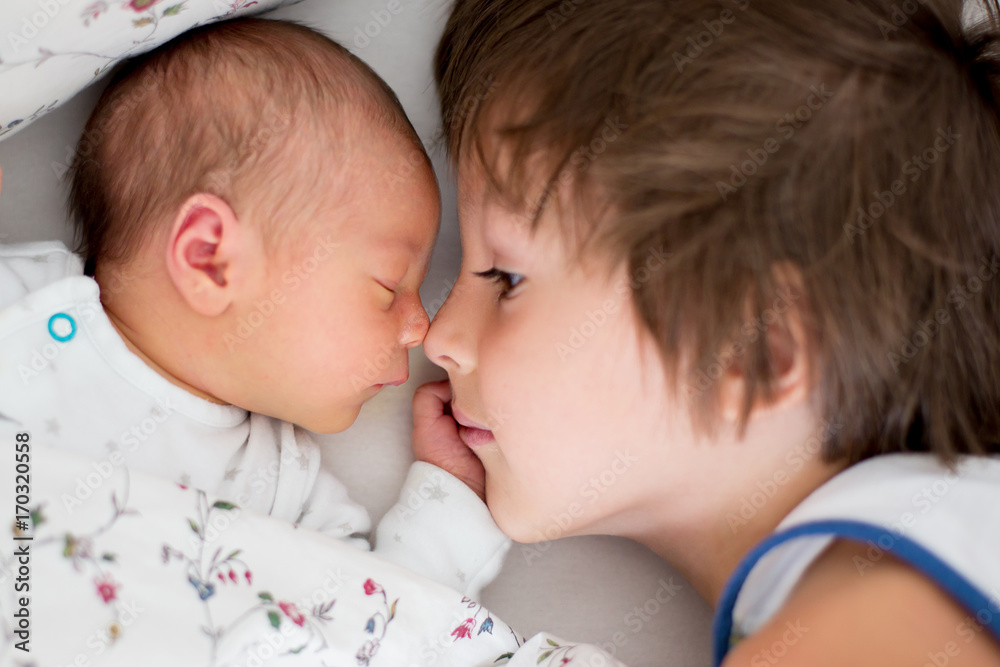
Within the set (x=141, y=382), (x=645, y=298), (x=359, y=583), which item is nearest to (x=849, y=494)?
(x=645, y=298)

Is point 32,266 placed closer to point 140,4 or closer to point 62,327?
point 62,327

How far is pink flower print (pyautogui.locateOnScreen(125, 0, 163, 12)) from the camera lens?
3.34 feet

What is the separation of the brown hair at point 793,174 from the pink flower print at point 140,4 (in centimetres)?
50

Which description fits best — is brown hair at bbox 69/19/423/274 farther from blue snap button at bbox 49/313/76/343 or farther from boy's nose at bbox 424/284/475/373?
boy's nose at bbox 424/284/475/373

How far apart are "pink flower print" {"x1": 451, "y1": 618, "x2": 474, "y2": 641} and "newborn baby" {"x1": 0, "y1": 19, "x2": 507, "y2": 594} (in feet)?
0.44

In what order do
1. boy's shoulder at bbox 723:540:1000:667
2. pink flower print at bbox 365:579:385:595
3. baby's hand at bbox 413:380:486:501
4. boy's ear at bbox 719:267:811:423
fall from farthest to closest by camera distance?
baby's hand at bbox 413:380:486:501 < pink flower print at bbox 365:579:385:595 < boy's ear at bbox 719:267:811:423 < boy's shoulder at bbox 723:540:1000:667

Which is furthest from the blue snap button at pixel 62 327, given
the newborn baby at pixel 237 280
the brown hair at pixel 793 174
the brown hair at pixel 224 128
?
the brown hair at pixel 793 174

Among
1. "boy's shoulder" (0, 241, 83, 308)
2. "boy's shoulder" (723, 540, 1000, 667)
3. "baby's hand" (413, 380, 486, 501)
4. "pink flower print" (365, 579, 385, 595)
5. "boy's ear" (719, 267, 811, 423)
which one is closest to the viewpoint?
"boy's shoulder" (723, 540, 1000, 667)

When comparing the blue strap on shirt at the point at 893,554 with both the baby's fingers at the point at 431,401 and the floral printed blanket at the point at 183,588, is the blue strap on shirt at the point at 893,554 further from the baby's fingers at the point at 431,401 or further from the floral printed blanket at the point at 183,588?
the baby's fingers at the point at 431,401

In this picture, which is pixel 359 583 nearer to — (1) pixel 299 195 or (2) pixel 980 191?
Answer: (1) pixel 299 195

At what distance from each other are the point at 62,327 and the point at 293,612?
49 centimetres

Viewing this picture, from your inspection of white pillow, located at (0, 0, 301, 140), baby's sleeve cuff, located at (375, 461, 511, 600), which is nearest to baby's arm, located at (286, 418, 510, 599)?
baby's sleeve cuff, located at (375, 461, 511, 600)

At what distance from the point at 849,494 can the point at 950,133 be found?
427 mm

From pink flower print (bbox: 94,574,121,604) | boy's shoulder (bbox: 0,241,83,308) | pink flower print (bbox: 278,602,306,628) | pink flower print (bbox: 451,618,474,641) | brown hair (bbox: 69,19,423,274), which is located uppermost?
brown hair (bbox: 69,19,423,274)
